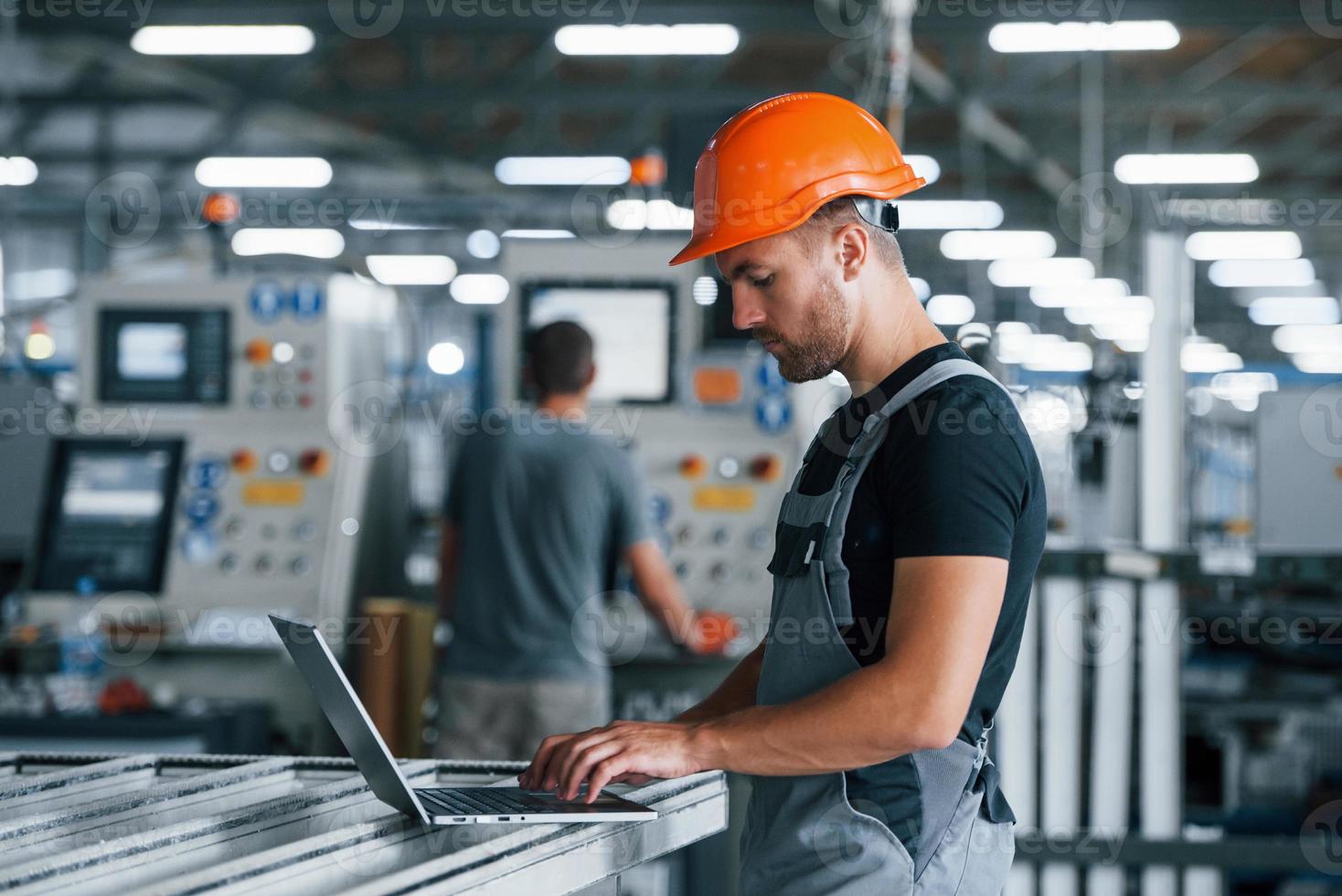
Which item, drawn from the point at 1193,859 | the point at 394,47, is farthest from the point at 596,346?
the point at 394,47

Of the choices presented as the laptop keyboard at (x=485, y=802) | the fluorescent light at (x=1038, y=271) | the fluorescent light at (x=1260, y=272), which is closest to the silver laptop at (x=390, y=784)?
the laptop keyboard at (x=485, y=802)

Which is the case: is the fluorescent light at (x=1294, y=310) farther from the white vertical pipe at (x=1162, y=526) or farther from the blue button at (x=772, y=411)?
the white vertical pipe at (x=1162, y=526)

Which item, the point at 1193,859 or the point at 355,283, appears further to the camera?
the point at 355,283

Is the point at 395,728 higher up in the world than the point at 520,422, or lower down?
lower down

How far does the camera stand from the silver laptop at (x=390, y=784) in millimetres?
1378

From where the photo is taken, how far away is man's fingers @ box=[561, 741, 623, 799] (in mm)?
1382

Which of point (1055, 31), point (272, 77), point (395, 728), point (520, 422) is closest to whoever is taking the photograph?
point (520, 422)

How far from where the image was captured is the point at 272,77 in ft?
29.1

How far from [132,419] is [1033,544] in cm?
332

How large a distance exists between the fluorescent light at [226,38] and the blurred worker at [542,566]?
4.57 m

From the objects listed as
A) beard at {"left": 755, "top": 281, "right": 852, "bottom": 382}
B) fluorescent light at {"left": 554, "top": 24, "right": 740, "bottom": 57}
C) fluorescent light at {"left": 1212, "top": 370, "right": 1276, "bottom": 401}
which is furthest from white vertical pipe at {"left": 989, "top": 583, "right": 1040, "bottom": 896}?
fluorescent light at {"left": 554, "top": 24, "right": 740, "bottom": 57}

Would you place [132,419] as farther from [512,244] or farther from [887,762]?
[887,762]

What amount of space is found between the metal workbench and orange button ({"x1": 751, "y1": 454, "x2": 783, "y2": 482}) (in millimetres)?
2328

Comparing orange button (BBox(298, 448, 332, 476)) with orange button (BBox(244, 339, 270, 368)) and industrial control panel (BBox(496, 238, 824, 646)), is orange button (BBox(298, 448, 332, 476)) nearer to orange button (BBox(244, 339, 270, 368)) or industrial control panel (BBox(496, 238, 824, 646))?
orange button (BBox(244, 339, 270, 368))
